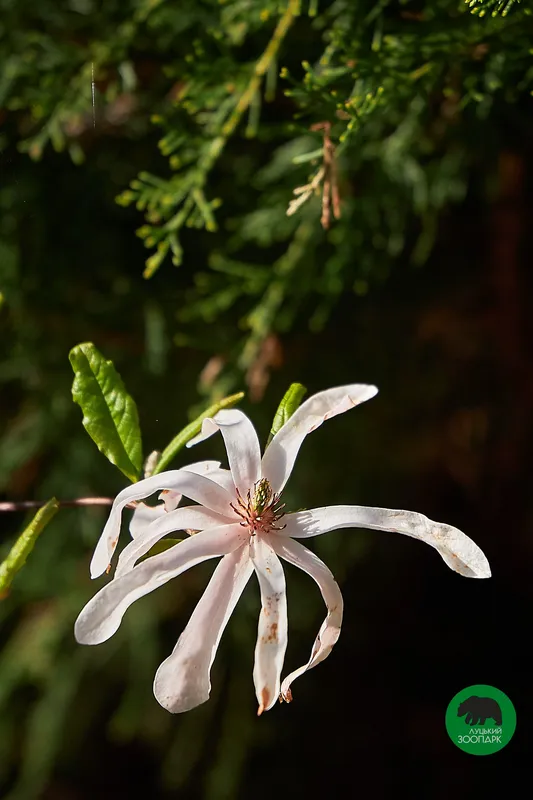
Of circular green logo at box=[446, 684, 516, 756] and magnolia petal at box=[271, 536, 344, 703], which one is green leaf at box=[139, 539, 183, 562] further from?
circular green logo at box=[446, 684, 516, 756]

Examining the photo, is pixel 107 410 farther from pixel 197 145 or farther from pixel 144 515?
pixel 197 145

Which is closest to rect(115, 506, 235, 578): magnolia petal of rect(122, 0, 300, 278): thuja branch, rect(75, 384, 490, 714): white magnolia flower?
rect(75, 384, 490, 714): white magnolia flower

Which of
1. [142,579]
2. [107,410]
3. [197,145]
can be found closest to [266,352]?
[197,145]

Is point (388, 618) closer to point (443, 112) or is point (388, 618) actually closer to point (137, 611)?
point (137, 611)

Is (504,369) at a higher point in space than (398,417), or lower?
higher

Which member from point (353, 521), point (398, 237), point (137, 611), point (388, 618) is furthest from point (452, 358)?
point (353, 521)

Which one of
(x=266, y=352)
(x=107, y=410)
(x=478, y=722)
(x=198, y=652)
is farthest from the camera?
(x=266, y=352)

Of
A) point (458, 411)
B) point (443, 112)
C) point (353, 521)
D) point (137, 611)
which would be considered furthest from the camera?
point (458, 411)
